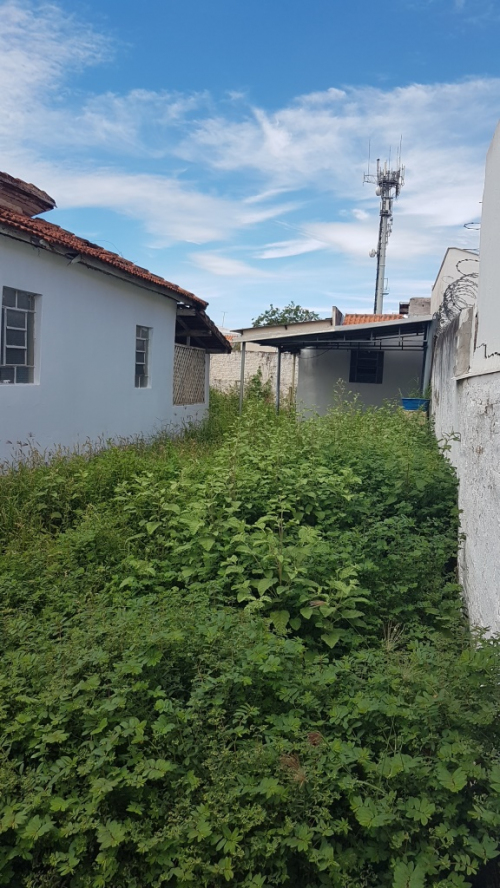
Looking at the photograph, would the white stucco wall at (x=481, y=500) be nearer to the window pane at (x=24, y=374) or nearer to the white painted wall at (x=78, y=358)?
the white painted wall at (x=78, y=358)

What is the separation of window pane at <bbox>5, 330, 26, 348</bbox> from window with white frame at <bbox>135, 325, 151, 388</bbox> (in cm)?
335

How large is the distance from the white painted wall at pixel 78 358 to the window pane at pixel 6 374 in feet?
0.52

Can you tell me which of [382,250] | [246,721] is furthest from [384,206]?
[246,721]

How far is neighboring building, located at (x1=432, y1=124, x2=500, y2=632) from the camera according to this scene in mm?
3219

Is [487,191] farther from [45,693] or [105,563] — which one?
[45,693]

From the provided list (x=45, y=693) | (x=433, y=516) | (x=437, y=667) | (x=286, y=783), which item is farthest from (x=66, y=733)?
(x=433, y=516)

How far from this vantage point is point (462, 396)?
200 inches

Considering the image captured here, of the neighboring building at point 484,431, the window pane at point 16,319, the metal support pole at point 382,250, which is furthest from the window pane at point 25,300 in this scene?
the metal support pole at point 382,250

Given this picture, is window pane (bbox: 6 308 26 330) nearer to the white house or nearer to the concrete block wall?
the white house

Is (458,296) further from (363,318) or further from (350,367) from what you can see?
(363,318)

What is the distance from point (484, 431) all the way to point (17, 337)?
5.94 m

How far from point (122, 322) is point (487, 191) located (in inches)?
277

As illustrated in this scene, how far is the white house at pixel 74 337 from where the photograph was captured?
7441mm

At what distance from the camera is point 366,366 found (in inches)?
657
